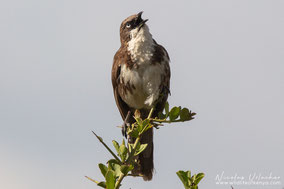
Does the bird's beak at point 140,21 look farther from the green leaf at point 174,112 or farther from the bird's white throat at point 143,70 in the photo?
the green leaf at point 174,112

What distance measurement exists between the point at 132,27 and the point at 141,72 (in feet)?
A: 2.26

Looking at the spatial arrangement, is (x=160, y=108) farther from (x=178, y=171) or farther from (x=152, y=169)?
(x=178, y=171)

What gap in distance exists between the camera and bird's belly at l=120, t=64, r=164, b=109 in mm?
5188

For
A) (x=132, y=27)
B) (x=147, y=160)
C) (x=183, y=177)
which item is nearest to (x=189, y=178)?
(x=183, y=177)

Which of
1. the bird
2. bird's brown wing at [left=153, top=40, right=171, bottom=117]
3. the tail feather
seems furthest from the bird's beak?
the tail feather

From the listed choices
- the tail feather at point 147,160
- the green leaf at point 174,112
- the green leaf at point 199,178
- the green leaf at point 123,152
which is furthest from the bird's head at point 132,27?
the green leaf at point 199,178

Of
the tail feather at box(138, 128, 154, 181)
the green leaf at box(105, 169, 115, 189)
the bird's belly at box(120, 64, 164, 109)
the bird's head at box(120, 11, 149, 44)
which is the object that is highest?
the bird's head at box(120, 11, 149, 44)

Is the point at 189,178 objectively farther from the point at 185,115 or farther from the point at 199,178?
the point at 185,115

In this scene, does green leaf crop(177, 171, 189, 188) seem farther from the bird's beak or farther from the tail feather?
the bird's beak

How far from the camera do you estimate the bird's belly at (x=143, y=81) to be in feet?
17.0

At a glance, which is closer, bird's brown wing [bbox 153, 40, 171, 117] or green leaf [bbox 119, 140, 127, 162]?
green leaf [bbox 119, 140, 127, 162]

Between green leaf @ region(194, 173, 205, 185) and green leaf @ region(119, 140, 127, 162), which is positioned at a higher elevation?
green leaf @ region(119, 140, 127, 162)

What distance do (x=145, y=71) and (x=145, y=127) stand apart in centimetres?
275

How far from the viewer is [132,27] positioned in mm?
5637
